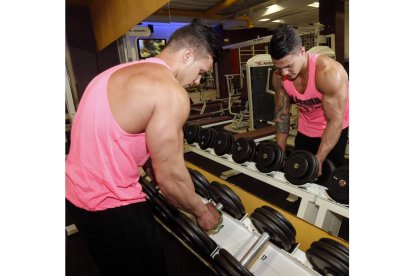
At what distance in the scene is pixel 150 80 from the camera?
0.83m

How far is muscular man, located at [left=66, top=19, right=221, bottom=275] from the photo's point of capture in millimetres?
828

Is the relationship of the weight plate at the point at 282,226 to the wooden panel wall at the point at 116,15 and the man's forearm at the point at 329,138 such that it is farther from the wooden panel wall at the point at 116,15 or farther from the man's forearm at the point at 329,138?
the wooden panel wall at the point at 116,15

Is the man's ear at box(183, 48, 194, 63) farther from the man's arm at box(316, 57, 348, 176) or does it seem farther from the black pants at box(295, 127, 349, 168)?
the black pants at box(295, 127, 349, 168)

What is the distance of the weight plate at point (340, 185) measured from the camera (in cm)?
143

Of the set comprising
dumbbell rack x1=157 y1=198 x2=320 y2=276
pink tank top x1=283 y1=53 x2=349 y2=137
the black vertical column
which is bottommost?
dumbbell rack x1=157 y1=198 x2=320 y2=276

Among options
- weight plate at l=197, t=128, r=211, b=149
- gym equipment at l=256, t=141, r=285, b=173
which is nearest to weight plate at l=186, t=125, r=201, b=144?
weight plate at l=197, t=128, r=211, b=149

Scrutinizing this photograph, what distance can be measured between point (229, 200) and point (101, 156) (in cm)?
80

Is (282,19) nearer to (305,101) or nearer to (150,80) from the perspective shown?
(305,101)

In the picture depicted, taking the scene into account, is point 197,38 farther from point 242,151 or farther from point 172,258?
point 172,258

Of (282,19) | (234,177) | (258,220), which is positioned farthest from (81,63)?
(282,19)

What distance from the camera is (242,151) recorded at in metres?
2.18

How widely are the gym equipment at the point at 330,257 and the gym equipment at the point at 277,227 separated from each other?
0.46ft

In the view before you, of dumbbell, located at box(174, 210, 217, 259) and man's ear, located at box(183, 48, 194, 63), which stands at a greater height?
man's ear, located at box(183, 48, 194, 63)

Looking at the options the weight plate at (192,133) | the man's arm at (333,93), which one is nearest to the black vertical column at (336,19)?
the weight plate at (192,133)
